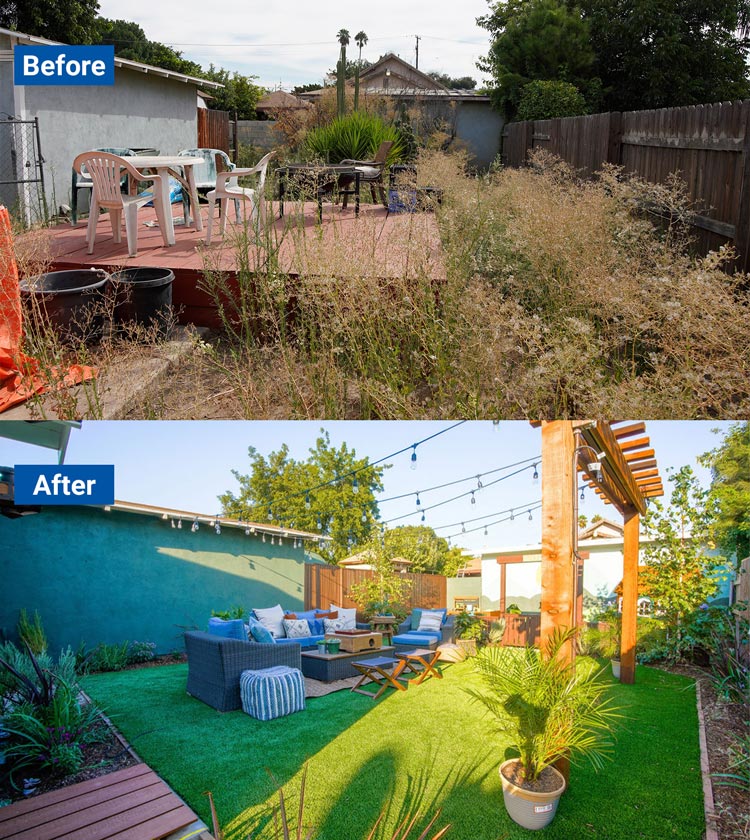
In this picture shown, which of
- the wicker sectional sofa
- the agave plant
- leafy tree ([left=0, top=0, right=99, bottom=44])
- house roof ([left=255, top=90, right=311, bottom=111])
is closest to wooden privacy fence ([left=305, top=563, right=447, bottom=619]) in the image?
the wicker sectional sofa

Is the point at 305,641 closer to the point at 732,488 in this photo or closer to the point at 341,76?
the point at 732,488

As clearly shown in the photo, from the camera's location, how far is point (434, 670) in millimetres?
3525

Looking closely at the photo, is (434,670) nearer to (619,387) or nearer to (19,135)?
(619,387)

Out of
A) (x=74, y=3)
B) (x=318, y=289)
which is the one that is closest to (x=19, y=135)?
(x=74, y=3)

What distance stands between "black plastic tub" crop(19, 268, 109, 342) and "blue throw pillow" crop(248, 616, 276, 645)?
1731 mm

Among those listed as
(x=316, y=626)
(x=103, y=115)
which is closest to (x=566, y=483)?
(x=316, y=626)

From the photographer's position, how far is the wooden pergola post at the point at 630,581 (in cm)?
360

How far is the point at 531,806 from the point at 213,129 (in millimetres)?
13574

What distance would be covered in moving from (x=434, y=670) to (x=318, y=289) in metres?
1.98

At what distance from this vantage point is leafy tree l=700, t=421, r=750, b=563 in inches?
116

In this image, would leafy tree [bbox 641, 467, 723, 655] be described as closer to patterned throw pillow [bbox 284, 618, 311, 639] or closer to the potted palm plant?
the potted palm plant

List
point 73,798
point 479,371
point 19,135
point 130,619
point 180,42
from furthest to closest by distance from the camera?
point 19,135
point 180,42
point 130,619
point 479,371
point 73,798

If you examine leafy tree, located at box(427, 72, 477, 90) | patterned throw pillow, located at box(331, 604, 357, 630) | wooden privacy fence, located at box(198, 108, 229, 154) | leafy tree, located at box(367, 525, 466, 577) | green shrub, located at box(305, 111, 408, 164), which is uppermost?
leafy tree, located at box(427, 72, 477, 90)

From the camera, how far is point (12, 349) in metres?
3.26
